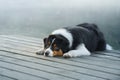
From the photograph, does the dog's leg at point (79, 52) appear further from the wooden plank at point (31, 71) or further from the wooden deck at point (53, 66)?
the wooden plank at point (31, 71)

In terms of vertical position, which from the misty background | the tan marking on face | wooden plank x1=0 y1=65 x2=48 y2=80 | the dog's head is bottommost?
wooden plank x1=0 y1=65 x2=48 y2=80

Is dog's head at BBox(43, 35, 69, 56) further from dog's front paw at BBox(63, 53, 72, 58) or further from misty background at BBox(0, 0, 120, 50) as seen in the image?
misty background at BBox(0, 0, 120, 50)

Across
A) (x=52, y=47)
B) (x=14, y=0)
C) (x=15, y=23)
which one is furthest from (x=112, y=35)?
(x=14, y=0)

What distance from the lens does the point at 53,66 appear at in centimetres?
388

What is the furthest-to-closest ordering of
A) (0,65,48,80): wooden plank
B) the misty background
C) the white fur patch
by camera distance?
the misty background → the white fur patch → (0,65,48,80): wooden plank

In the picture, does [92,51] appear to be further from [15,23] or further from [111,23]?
[15,23]

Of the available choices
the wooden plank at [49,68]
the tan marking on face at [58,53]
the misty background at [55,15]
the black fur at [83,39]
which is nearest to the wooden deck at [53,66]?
the wooden plank at [49,68]

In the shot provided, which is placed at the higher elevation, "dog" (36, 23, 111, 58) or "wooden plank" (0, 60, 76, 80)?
"dog" (36, 23, 111, 58)

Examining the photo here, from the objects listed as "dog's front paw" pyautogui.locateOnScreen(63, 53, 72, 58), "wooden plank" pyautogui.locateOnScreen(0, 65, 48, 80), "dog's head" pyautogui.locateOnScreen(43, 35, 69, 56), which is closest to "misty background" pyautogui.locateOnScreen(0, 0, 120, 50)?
"dog's head" pyautogui.locateOnScreen(43, 35, 69, 56)

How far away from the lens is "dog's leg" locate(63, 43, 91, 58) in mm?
4398

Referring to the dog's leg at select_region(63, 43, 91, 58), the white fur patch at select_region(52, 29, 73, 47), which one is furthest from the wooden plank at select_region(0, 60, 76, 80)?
the white fur patch at select_region(52, 29, 73, 47)

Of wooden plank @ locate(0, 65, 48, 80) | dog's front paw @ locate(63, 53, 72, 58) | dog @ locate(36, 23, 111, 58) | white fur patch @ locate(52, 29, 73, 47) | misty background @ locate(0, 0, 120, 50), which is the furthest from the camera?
misty background @ locate(0, 0, 120, 50)

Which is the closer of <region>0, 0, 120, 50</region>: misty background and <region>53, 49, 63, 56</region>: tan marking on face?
<region>53, 49, 63, 56</region>: tan marking on face

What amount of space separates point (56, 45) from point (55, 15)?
8712 millimetres
